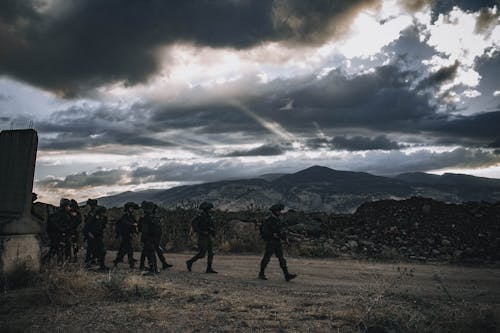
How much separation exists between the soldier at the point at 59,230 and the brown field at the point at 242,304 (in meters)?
3.04

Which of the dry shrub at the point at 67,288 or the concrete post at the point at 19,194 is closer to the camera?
the dry shrub at the point at 67,288

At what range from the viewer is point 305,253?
1642 centimetres

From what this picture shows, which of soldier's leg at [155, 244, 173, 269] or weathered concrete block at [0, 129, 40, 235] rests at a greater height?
weathered concrete block at [0, 129, 40, 235]

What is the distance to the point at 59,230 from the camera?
1195 centimetres

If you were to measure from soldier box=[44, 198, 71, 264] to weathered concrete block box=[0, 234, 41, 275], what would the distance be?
2260mm

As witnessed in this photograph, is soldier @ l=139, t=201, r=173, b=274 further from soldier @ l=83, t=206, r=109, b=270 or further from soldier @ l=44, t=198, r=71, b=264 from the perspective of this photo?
soldier @ l=44, t=198, r=71, b=264

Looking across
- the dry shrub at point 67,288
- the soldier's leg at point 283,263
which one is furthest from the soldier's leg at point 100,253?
the soldier's leg at point 283,263

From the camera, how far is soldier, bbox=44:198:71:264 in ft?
39.1

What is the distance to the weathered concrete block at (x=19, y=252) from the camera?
28.4 feet

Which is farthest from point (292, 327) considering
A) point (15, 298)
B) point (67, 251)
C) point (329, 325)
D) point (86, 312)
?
point (67, 251)

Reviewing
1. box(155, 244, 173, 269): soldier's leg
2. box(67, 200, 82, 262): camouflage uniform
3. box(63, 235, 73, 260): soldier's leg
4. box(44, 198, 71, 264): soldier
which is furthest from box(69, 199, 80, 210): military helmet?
box(155, 244, 173, 269): soldier's leg

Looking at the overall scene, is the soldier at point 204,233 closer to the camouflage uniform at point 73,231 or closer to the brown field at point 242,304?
the brown field at point 242,304

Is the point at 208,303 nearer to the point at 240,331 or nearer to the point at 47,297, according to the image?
the point at 240,331

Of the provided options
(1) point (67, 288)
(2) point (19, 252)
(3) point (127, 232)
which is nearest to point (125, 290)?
(1) point (67, 288)
